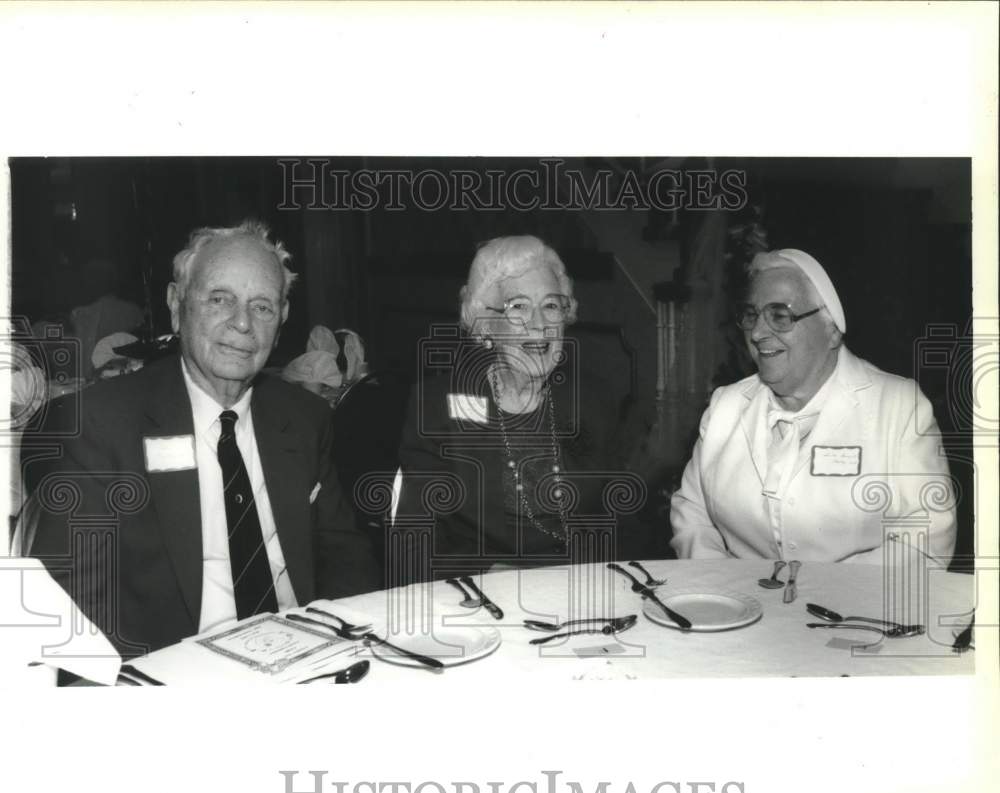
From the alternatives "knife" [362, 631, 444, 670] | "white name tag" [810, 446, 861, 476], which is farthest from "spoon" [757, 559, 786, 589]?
"knife" [362, 631, 444, 670]

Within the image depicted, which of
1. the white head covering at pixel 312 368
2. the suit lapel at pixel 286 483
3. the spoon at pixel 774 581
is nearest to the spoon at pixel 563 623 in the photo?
the spoon at pixel 774 581

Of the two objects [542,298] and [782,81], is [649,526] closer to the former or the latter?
[542,298]

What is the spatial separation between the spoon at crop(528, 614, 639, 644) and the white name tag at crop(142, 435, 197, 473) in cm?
76

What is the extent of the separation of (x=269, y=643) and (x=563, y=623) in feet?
1.61

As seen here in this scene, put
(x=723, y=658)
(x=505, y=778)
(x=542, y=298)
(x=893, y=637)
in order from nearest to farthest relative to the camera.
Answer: (x=723, y=658), (x=893, y=637), (x=505, y=778), (x=542, y=298)

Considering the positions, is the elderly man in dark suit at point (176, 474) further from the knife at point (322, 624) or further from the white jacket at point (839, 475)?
the white jacket at point (839, 475)

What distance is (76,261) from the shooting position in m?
1.62

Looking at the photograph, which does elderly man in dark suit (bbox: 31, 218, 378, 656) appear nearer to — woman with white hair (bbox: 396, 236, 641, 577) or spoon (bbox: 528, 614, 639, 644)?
woman with white hair (bbox: 396, 236, 641, 577)

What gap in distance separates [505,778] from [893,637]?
2.48ft

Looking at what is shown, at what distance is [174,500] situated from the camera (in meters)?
1.63

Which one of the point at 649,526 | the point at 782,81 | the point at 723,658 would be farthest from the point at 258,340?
the point at 782,81

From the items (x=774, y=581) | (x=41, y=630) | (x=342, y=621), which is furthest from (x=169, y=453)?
(x=774, y=581)

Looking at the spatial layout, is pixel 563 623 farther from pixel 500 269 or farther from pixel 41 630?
pixel 41 630

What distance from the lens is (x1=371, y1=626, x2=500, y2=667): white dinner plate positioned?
4.32 ft
